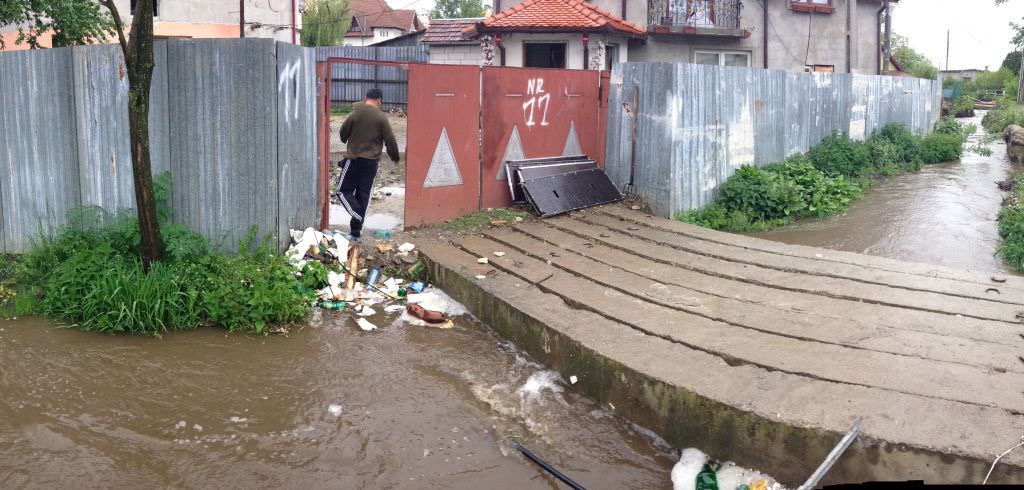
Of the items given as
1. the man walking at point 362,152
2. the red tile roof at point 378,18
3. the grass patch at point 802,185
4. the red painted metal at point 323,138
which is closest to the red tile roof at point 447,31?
the grass patch at point 802,185

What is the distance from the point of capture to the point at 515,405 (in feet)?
17.5

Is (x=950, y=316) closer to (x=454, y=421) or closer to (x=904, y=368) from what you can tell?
(x=904, y=368)

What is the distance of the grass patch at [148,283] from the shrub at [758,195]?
6138 mm

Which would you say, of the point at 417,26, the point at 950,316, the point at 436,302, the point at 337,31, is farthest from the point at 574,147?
the point at 417,26

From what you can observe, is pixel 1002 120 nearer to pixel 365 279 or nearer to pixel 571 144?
pixel 571 144

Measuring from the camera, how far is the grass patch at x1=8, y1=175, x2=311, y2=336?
648 centimetres

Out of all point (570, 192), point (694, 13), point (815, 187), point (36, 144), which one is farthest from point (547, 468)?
point (694, 13)

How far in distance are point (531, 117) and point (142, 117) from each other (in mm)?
4758

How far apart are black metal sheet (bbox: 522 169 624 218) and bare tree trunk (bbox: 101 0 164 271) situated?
14.2 feet

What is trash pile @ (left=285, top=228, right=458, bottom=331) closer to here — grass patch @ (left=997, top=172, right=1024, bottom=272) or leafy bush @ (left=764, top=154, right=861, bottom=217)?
grass patch @ (left=997, top=172, right=1024, bottom=272)

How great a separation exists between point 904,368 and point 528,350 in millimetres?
2638

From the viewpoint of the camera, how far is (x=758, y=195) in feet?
35.7

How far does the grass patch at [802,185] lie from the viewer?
10.7 m

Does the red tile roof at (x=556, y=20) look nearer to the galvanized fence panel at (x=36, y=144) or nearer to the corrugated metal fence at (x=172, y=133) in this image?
Answer: the corrugated metal fence at (x=172, y=133)
